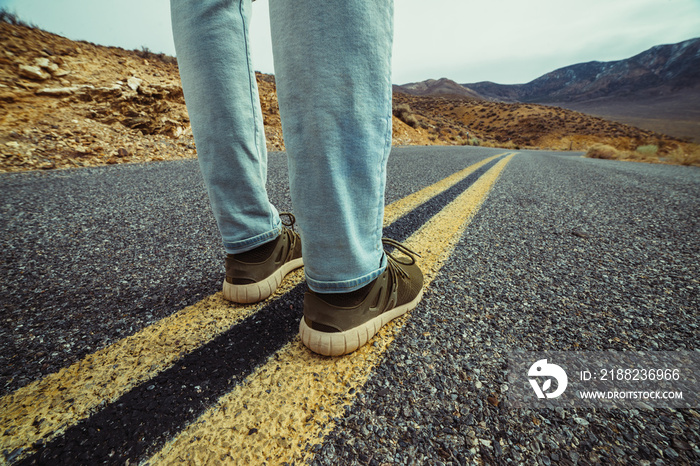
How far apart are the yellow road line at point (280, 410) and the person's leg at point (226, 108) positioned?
0.45 meters

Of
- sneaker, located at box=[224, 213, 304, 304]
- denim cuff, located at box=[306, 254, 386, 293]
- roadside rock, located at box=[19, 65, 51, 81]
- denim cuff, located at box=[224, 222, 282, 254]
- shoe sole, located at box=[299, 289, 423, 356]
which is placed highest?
roadside rock, located at box=[19, 65, 51, 81]

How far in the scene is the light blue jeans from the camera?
60cm

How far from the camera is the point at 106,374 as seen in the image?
2.16ft

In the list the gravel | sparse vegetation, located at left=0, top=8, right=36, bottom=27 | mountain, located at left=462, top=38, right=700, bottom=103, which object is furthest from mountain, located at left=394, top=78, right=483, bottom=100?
the gravel

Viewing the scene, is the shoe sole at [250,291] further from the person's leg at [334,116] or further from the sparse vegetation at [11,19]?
the sparse vegetation at [11,19]

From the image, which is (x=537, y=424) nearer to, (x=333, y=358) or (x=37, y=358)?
(x=333, y=358)

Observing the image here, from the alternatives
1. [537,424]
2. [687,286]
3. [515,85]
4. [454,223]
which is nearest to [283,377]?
[537,424]

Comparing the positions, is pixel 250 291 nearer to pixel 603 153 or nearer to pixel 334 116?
pixel 334 116

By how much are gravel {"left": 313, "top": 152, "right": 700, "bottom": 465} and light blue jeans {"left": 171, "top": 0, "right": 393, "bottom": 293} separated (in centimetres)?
29

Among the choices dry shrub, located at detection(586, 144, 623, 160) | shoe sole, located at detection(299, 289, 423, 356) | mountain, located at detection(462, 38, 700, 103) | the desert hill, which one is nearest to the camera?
shoe sole, located at detection(299, 289, 423, 356)

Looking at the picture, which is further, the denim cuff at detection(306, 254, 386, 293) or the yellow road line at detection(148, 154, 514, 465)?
the denim cuff at detection(306, 254, 386, 293)

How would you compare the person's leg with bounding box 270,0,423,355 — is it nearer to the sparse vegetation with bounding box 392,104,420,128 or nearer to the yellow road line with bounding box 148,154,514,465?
the yellow road line with bounding box 148,154,514,465

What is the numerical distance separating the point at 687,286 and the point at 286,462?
4.93ft

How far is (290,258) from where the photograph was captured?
1.15 metres
